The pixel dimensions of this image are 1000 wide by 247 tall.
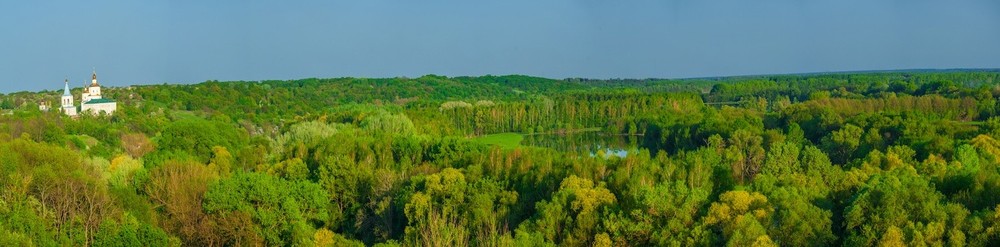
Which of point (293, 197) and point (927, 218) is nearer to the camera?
point (927, 218)

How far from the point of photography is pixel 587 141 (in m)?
86.5

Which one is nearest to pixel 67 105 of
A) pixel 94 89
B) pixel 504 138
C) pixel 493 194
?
pixel 94 89

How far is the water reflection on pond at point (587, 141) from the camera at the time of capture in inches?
3019

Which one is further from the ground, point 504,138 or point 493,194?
point 493,194

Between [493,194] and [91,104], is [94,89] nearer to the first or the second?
[91,104]

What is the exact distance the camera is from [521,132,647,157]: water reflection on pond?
76.7 metres

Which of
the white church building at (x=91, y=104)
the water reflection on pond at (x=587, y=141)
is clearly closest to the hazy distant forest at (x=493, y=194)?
the water reflection on pond at (x=587, y=141)

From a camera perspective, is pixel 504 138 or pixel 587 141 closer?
pixel 587 141

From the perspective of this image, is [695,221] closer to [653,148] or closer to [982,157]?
[982,157]

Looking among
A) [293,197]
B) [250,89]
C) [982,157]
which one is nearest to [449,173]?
[293,197]

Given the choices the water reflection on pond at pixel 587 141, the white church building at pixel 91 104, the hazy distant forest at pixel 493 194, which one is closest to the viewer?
the hazy distant forest at pixel 493 194

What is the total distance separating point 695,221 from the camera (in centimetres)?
2670

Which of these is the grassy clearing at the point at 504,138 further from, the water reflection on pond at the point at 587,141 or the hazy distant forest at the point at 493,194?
the hazy distant forest at the point at 493,194

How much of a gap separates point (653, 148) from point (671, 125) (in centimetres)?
466
